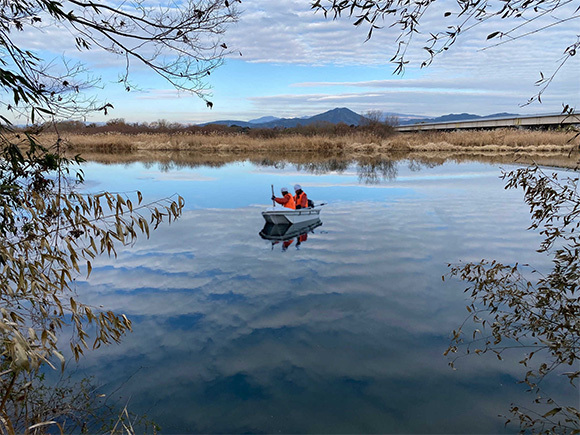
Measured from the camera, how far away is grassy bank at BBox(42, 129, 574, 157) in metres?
39.3

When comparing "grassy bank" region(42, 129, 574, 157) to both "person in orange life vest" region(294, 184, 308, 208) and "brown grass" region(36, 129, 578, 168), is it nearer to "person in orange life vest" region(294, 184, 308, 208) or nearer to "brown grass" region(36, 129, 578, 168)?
"brown grass" region(36, 129, 578, 168)

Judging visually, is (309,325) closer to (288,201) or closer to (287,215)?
(287,215)

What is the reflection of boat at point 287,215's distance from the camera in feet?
42.8

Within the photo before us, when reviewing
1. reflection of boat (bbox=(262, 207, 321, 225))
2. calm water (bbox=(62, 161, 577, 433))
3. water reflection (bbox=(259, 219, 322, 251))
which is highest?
reflection of boat (bbox=(262, 207, 321, 225))

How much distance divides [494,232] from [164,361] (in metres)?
10.6

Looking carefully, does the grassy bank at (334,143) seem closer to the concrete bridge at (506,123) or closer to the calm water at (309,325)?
the concrete bridge at (506,123)

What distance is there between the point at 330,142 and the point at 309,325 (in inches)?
1389

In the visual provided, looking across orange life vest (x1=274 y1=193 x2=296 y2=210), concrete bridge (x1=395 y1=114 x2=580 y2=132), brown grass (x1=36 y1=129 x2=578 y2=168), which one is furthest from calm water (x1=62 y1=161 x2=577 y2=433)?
concrete bridge (x1=395 y1=114 x2=580 y2=132)

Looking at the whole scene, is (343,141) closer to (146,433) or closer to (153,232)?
(153,232)

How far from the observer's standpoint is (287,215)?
43.4 feet

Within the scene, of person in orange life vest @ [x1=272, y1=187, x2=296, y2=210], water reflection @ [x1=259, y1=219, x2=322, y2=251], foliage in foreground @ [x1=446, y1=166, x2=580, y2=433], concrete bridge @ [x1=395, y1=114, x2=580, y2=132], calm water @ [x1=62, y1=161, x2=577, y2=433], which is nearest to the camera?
foliage in foreground @ [x1=446, y1=166, x2=580, y2=433]

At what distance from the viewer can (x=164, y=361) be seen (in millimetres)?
6102

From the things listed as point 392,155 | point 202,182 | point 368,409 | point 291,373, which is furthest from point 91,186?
point 392,155

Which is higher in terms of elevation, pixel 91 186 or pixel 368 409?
pixel 91 186
